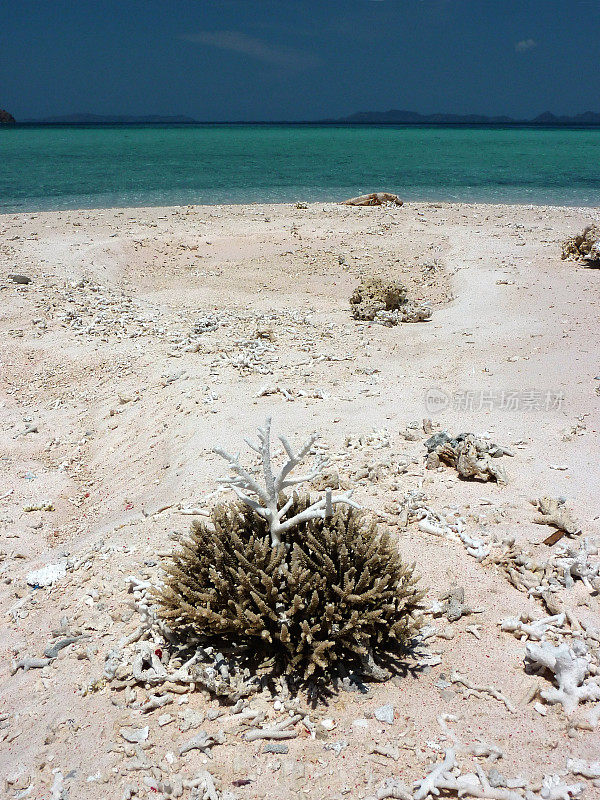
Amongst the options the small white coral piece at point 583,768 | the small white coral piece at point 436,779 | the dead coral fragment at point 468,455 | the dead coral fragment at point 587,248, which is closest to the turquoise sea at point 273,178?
the dead coral fragment at point 587,248

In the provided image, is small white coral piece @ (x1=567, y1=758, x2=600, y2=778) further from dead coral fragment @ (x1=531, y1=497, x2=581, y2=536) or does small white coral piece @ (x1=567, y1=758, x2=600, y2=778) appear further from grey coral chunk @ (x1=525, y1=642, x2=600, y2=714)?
dead coral fragment @ (x1=531, y1=497, x2=581, y2=536)

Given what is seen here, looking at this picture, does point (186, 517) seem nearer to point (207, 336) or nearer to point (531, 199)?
point (207, 336)

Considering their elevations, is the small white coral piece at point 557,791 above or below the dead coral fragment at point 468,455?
below

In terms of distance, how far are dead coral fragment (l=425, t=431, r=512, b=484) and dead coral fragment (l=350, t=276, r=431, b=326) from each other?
5.09m

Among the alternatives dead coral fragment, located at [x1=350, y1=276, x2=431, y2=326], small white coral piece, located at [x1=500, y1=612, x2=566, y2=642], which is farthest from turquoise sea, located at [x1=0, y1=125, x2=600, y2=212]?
small white coral piece, located at [x1=500, y1=612, x2=566, y2=642]

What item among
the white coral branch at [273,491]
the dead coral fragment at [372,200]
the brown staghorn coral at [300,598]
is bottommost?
the brown staghorn coral at [300,598]

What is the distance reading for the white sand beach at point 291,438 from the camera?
3.12m

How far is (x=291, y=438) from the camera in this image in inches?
253

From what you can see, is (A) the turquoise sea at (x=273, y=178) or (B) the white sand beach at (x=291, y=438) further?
(A) the turquoise sea at (x=273, y=178)

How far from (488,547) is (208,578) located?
2.19 meters

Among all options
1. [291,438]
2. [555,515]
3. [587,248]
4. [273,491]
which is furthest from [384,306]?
[273,491]

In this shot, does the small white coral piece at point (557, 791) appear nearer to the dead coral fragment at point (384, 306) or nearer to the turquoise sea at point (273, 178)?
the dead coral fragment at point (384, 306)

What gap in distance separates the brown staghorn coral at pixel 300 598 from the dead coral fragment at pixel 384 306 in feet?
24.7

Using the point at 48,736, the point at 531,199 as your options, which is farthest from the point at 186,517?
the point at 531,199
